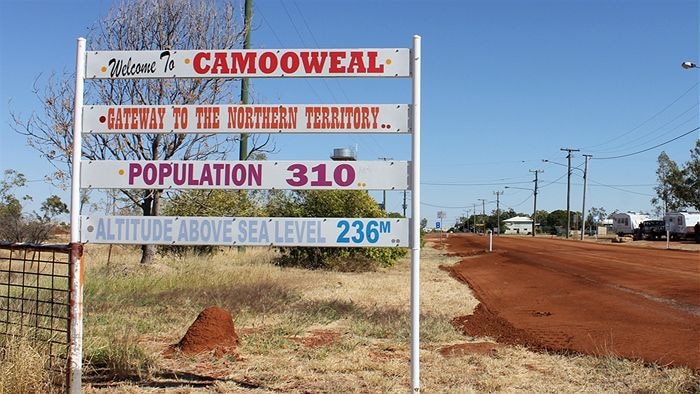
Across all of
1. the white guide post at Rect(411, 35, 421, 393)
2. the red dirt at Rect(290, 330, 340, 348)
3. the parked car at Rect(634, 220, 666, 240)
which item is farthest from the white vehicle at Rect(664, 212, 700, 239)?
the white guide post at Rect(411, 35, 421, 393)

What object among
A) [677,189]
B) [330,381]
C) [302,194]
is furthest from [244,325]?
[677,189]

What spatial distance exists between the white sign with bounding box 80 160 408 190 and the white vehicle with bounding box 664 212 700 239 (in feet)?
185

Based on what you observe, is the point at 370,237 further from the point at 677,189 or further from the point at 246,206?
the point at 677,189

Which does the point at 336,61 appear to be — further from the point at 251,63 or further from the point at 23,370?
the point at 23,370

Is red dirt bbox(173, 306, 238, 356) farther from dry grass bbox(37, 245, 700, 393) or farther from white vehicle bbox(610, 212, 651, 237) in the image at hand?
white vehicle bbox(610, 212, 651, 237)

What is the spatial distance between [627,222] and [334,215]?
61416mm

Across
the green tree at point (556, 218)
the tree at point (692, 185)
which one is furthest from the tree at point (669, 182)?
the green tree at point (556, 218)

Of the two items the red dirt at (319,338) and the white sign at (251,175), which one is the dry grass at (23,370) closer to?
the white sign at (251,175)

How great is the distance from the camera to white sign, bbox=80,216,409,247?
216 inches

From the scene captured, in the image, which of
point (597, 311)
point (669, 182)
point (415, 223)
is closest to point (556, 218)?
point (669, 182)

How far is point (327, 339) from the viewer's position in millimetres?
8383

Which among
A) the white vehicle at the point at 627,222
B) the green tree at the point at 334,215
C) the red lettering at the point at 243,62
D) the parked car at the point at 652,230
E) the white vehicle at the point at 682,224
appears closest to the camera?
the red lettering at the point at 243,62

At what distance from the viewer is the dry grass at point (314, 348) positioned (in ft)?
20.1

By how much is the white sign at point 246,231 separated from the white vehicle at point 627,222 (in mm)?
73630
